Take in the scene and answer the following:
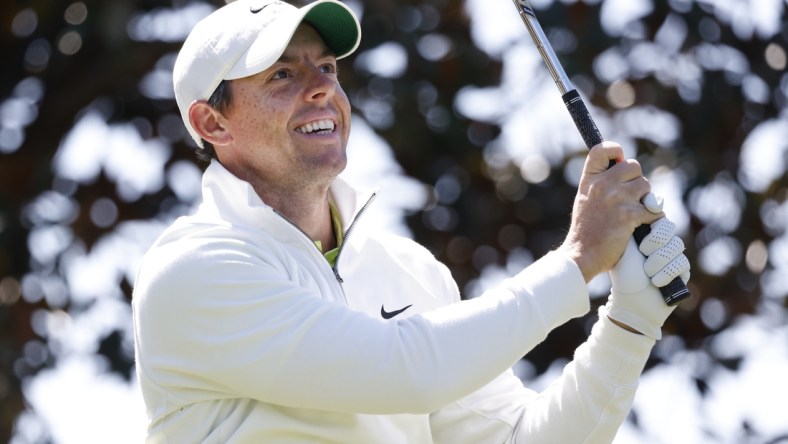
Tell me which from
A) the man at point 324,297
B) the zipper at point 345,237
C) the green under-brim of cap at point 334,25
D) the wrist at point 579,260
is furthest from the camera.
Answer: the green under-brim of cap at point 334,25

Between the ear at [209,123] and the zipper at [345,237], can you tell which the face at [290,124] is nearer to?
the ear at [209,123]

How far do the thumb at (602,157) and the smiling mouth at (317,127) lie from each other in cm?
72

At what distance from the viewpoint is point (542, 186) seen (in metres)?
10.2

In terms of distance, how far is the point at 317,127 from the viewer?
5352 mm

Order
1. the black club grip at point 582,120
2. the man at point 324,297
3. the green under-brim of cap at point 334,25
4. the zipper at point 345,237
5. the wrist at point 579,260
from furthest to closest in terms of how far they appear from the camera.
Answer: the green under-brim of cap at point 334,25, the zipper at point 345,237, the black club grip at point 582,120, the wrist at point 579,260, the man at point 324,297

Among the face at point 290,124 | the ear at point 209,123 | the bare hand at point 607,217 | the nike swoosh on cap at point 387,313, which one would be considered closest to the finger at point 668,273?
the bare hand at point 607,217

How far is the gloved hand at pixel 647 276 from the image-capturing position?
4.90 m

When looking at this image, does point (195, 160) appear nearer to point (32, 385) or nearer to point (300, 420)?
point (32, 385)

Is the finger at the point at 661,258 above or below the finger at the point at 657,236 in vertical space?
below

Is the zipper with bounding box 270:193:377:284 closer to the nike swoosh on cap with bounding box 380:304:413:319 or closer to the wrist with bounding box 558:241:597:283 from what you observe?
the nike swoosh on cap with bounding box 380:304:413:319

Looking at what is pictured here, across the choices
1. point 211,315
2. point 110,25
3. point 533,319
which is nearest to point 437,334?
point 533,319

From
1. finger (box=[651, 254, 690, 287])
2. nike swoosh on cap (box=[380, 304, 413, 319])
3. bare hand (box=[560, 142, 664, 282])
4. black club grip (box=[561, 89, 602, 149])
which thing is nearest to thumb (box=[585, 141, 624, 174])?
bare hand (box=[560, 142, 664, 282])

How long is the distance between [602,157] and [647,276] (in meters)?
0.29

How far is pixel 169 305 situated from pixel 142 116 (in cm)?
523
